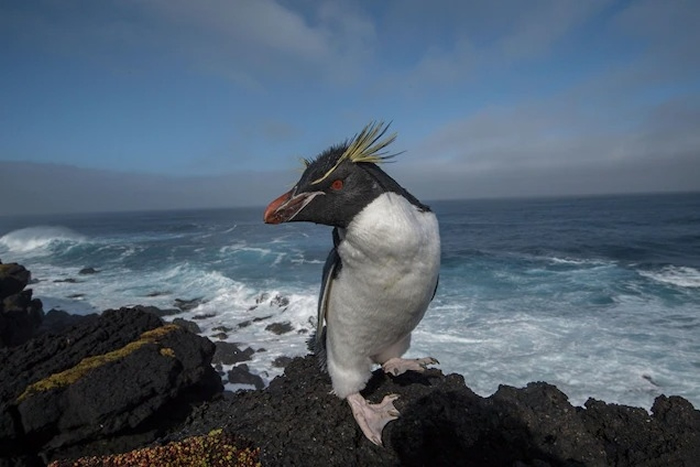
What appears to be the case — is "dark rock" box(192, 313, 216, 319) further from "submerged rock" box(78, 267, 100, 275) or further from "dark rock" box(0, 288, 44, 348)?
"submerged rock" box(78, 267, 100, 275)

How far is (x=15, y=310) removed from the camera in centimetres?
1442

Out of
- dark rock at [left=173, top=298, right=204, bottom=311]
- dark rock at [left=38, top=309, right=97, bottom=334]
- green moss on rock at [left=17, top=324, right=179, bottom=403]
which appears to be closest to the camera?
green moss on rock at [left=17, top=324, right=179, bottom=403]

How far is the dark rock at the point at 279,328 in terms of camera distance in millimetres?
15820

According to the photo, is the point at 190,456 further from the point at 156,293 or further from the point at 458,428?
the point at 156,293

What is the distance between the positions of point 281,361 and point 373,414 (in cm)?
987

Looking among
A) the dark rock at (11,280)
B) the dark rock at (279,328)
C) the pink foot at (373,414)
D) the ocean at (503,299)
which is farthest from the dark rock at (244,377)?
the dark rock at (11,280)

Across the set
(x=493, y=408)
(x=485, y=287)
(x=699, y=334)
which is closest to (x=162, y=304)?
(x=485, y=287)

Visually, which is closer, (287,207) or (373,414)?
(287,207)

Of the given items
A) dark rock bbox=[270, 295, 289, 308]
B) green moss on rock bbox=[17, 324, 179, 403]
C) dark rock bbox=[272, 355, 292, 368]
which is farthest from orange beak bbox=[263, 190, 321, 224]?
dark rock bbox=[270, 295, 289, 308]

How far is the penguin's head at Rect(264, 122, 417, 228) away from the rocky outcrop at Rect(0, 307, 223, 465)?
19.1 ft

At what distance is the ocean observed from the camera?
10.8 m

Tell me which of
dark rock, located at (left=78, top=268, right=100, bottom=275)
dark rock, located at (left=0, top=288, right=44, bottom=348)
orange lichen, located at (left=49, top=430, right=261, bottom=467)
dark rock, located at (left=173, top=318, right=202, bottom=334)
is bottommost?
dark rock, located at (left=78, top=268, right=100, bottom=275)

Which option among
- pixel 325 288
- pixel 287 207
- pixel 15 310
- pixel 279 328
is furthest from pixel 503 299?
pixel 15 310

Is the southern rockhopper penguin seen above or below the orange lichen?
above
